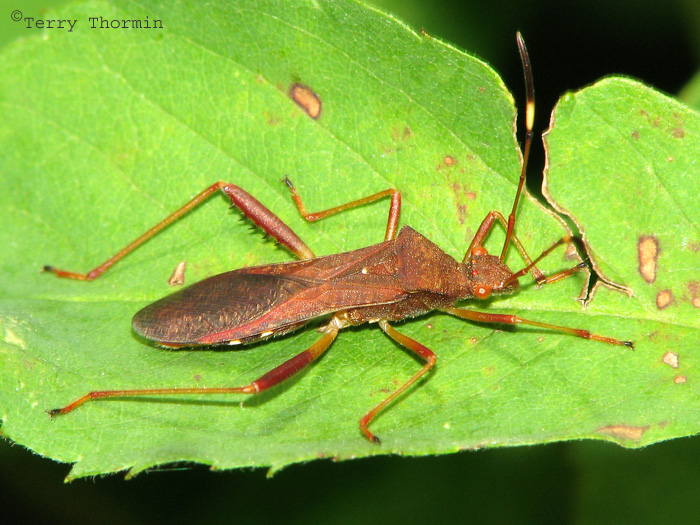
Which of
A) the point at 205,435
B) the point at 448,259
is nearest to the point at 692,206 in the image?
the point at 448,259

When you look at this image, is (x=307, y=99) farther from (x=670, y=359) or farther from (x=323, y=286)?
(x=670, y=359)

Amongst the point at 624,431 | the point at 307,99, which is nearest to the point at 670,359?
the point at 624,431

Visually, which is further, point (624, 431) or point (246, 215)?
point (246, 215)

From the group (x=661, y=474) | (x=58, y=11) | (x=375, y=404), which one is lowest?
(x=661, y=474)

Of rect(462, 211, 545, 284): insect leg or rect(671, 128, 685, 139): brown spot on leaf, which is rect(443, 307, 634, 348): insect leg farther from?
rect(671, 128, 685, 139): brown spot on leaf

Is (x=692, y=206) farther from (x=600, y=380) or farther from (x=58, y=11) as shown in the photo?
(x=58, y=11)

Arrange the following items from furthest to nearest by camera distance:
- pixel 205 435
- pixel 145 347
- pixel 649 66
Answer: pixel 649 66
pixel 145 347
pixel 205 435
